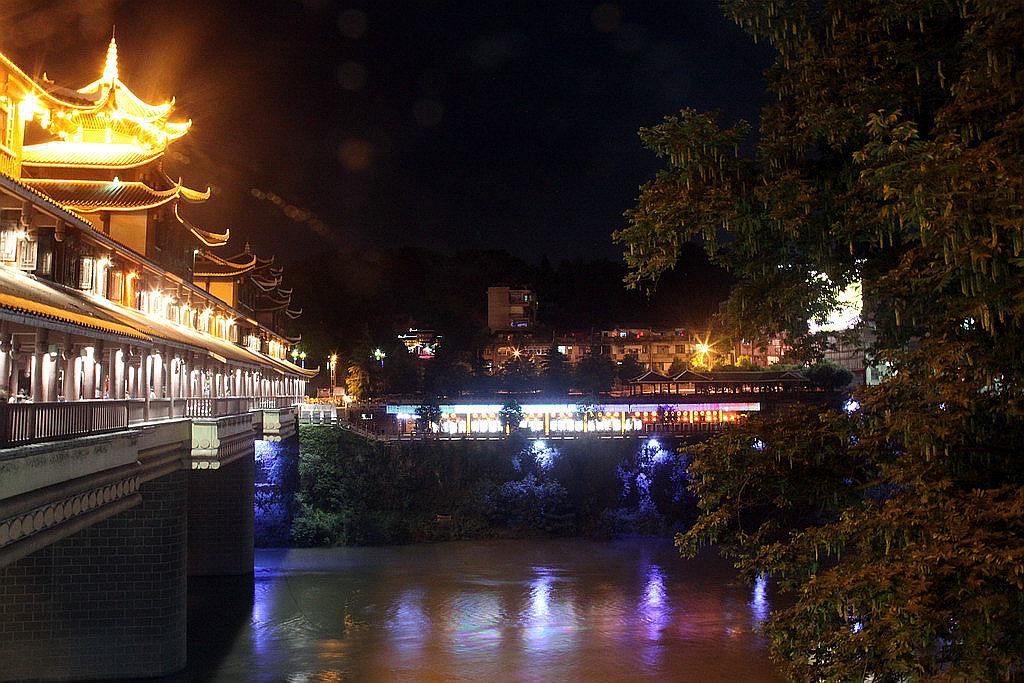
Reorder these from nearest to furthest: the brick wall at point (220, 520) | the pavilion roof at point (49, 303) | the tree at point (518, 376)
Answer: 1. the pavilion roof at point (49, 303)
2. the brick wall at point (220, 520)
3. the tree at point (518, 376)

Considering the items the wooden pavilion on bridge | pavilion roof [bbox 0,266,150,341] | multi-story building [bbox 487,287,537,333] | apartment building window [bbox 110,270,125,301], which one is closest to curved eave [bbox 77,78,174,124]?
apartment building window [bbox 110,270,125,301]

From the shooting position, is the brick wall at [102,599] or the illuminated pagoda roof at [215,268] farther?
the illuminated pagoda roof at [215,268]

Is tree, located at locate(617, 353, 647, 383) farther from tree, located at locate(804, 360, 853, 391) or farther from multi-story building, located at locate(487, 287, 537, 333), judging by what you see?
multi-story building, located at locate(487, 287, 537, 333)

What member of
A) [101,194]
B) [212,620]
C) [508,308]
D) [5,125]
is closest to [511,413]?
[212,620]

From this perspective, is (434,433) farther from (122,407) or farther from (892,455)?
(892,455)

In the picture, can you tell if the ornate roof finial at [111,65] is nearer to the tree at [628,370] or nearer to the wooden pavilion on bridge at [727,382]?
the wooden pavilion on bridge at [727,382]

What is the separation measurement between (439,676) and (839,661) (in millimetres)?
15758

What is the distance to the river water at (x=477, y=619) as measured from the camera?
22406mm

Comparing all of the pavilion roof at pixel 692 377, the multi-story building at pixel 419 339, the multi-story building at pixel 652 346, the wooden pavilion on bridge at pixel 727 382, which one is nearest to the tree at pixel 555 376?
the wooden pavilion on bridge at pixel 727 382

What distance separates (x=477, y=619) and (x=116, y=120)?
876 inches

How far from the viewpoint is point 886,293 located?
8859 mm

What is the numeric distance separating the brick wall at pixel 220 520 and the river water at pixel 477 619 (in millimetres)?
1022

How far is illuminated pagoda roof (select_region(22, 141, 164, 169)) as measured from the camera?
2833cm

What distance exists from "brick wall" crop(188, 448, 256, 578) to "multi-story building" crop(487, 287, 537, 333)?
7643 centimetres
